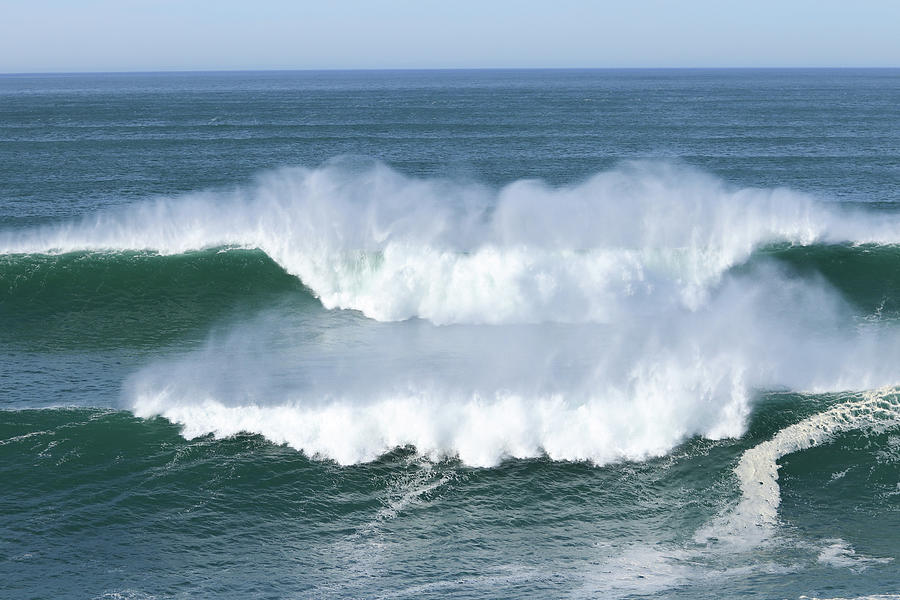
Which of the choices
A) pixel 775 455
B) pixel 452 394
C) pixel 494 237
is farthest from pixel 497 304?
pixel 775 455

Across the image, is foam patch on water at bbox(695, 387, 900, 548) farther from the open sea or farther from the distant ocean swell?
the distant ocean swell

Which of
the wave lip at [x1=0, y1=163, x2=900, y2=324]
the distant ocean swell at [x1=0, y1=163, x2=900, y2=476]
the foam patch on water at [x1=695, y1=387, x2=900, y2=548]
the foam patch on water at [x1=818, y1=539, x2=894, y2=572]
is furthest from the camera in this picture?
the wave lip at [x1=0, y1=163, x2=900, y2=324]

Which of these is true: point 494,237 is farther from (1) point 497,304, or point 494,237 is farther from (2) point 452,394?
(2) point 452,394

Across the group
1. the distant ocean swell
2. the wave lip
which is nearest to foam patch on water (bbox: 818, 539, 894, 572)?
the distant ocean swell

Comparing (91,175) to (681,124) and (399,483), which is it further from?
(681,124)

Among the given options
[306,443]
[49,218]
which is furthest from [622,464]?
[49,218]

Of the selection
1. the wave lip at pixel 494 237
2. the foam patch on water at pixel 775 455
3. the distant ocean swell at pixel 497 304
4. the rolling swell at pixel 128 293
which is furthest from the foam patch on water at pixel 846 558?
the rolling swell at pixel 128 293
